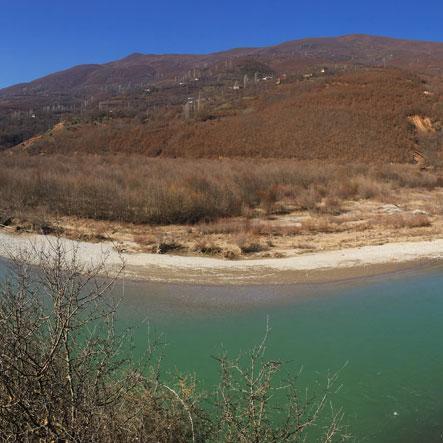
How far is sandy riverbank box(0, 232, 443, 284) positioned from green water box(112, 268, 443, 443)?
2.38 feet

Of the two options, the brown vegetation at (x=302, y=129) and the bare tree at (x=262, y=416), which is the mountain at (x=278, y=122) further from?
the bare tree at (x=262, y=416)

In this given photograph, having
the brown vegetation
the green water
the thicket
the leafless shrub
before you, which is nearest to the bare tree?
the thicket

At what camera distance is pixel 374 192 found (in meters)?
25.0

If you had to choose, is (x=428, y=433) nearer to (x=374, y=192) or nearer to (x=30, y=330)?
(x=30, y=330)

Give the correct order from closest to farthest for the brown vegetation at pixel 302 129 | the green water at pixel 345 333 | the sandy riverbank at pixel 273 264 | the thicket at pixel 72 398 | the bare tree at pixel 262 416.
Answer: the thicket at pixel 72 398 → the bare tree at pixel 262 416 → the green water at pixel 345 333 → the sandy riverbank at pixel 273 264 → the brown vegetation at pixel 302 129

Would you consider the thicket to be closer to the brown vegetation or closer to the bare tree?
the bare tree

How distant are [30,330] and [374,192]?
2337cm

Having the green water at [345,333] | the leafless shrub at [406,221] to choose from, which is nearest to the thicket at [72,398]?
the green water at [345,333]

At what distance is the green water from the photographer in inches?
242

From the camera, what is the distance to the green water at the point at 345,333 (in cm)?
616

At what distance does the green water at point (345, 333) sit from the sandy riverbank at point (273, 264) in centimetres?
72

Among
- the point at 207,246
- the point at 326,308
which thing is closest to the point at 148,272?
the point at 207,246

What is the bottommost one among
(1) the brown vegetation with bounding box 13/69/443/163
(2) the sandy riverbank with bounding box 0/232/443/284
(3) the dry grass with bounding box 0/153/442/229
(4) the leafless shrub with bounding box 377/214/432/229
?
(2) the sandy riverbank with bounding box 0/232/443/284

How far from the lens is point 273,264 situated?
1361 cm
